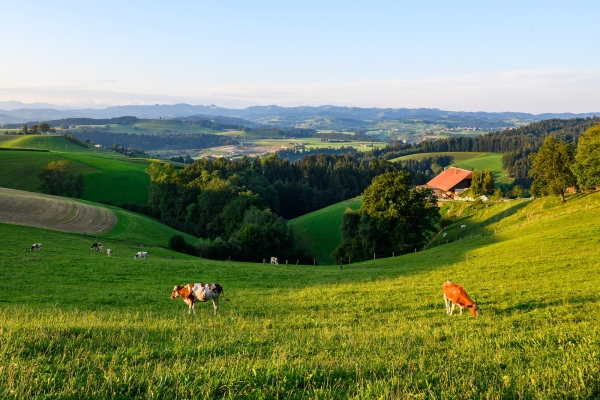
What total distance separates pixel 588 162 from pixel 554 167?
7.00m

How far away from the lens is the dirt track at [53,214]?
59.8 m

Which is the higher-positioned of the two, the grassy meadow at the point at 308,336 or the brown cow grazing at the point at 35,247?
the grassy meadow at the point at 308,336

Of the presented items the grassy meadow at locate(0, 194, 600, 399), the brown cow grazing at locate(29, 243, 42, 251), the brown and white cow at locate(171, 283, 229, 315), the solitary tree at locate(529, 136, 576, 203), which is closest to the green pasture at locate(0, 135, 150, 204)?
the brown cow grazing at locate(29, 243, 42, 251)

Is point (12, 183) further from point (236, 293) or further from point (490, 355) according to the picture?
point (490, 355)

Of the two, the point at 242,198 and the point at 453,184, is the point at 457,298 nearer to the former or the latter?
the point at 242,198

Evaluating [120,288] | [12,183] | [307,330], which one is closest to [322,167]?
[12,183]

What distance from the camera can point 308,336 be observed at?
12.8m

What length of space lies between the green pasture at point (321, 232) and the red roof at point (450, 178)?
35051 mm

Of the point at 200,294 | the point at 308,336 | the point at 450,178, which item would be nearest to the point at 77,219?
the point at 200,294

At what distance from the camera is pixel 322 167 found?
529 feet

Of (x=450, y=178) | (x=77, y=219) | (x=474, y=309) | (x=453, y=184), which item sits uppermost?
(x=474, y=309)

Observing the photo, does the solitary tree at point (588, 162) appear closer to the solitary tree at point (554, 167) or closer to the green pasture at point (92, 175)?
the solitary tree at point (554, 167)

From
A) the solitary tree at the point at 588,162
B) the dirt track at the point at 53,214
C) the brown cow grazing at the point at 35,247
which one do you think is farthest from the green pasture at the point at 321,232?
the brown cow grazing at the point at 35,247

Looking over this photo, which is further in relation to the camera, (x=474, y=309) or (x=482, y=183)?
(x=482, y=183)
